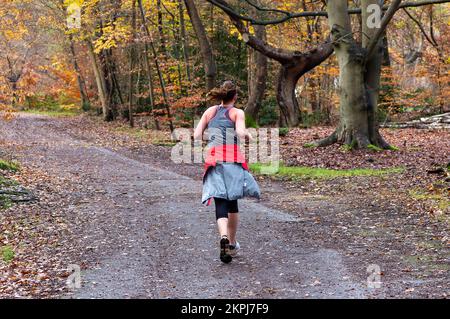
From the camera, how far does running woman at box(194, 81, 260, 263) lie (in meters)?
7.29

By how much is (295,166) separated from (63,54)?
106 ft

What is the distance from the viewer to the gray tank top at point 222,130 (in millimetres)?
7359

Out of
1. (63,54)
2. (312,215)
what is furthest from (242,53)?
(312,215)

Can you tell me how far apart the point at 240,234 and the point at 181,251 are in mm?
1246

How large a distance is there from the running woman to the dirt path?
615 millimetres

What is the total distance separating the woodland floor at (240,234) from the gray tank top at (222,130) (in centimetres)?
144

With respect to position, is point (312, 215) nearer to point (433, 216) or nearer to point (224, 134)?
point (433, 216)

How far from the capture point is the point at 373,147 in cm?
1781

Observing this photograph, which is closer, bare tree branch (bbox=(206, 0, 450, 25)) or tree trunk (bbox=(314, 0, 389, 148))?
bare tree branch (bbox=(206, 0, 450, 25))

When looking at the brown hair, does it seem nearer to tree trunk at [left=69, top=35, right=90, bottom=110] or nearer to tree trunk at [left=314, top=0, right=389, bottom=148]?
tree trunk at [left=314, top=0, right=389, bottom=148]

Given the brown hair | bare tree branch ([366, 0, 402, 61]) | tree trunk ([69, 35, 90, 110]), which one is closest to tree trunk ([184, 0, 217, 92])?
bare tree branch ([366, 0, 402, 61])

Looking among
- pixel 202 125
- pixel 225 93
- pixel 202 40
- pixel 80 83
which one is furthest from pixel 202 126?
pixel 80 83

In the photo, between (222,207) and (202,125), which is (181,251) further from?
(202,125)

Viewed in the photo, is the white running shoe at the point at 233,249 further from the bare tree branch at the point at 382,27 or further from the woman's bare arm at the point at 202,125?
the bare tree branch at the point at 382,27
